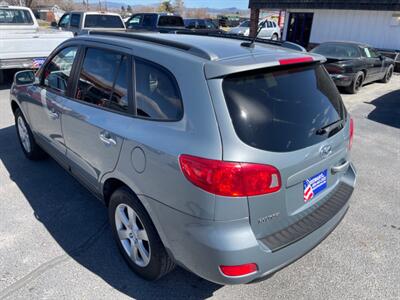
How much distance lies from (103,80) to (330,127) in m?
1.82

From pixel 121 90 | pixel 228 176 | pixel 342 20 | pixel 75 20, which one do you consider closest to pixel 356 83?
pixel 342 20

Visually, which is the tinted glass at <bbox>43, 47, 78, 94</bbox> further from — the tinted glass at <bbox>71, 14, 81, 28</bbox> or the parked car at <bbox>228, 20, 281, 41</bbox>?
the parked car at <bbox>228, 20, 281, 41</bbox>

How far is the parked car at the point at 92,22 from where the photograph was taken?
40.5 feet

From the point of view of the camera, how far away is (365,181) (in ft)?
14.3

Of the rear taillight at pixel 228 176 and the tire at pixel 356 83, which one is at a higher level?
the rear taillight at pixel 228 176

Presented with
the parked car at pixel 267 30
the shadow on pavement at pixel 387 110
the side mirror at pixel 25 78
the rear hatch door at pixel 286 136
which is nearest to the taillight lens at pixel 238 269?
the rear hatch door at pixel 286 136

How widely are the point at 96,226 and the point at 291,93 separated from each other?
2220mm

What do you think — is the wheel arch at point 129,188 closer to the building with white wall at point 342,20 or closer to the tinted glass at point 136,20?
the tinted glass at point 136,20

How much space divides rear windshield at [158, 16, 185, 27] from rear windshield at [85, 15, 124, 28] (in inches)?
80.4

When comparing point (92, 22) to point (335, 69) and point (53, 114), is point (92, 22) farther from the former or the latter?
point (53, 114)

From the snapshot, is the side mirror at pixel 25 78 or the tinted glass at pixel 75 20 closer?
the side mirror at pixel 25 78

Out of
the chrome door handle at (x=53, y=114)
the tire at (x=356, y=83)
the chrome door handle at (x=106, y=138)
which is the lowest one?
the tire at (x=356, y=83)

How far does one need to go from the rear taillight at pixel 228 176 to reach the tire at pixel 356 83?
29.3 feet

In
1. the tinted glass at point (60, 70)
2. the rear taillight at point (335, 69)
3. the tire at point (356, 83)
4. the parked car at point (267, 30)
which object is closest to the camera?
the tinted glass at point (60, 70)
